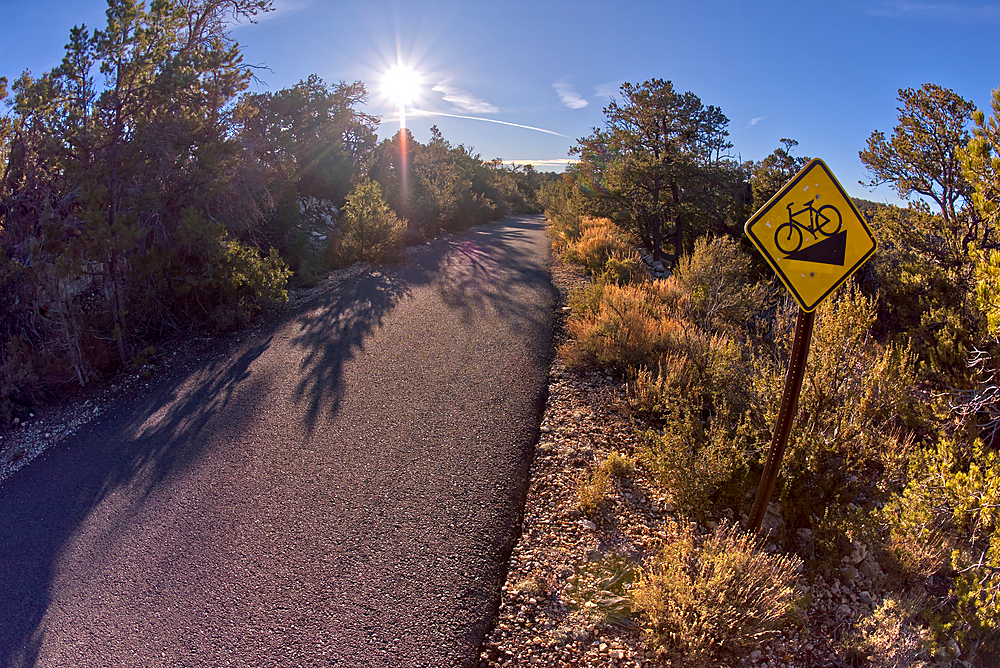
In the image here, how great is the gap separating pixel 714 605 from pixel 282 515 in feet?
9.42

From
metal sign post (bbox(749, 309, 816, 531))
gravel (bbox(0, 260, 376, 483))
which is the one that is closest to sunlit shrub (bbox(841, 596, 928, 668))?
metal sign post (bbox(749, 309, 816, 531))

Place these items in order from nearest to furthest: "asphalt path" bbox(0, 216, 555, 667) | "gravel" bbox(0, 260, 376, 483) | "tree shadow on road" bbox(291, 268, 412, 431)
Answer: "asphalt path" bbox(0, 216, 555, 667), "gravel" bbox(0, 260, 376, 483), "tree shadow on road" bbox(291, 268, 412, 431)

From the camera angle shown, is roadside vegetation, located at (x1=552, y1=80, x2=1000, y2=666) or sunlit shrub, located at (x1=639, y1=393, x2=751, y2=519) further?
sunlit shrub, located at (x1=639, y1=393, x2=751, y2=519)

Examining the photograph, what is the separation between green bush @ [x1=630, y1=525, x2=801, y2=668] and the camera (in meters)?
2.22

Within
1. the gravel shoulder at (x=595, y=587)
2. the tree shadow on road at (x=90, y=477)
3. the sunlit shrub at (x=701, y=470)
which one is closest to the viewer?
the gravel shoulder at (x=595, y=587)

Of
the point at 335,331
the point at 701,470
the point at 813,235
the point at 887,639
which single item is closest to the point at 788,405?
the point at 813,235

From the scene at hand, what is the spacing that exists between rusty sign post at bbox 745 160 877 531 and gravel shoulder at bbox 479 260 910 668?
1732 millimetres

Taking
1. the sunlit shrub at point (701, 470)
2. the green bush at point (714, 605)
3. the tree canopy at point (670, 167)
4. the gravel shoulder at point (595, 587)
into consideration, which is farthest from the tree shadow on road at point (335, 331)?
the tree canopy at point (670, 167)

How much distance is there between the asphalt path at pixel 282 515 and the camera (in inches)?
96.6

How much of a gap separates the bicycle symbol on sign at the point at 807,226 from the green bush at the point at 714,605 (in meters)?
1.58

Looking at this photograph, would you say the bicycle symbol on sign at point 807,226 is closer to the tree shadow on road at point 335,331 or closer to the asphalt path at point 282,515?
the asphalt path at point 282,515

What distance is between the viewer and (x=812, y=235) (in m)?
2.23

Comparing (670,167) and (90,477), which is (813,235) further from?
(670,167)

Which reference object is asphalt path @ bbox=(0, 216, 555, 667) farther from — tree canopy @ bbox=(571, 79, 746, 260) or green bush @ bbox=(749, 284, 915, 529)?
tree canopy @ bbox=(571, 79, 746, 260)
